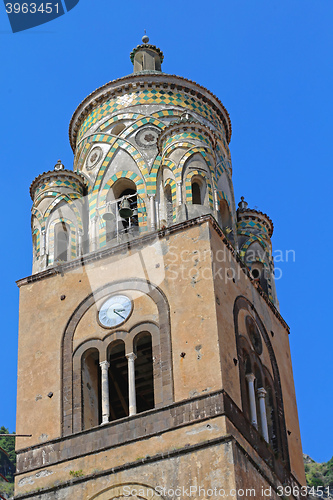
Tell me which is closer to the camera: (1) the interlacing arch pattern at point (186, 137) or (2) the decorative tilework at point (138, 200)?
(2) the decorative tilework at point (138, 200)

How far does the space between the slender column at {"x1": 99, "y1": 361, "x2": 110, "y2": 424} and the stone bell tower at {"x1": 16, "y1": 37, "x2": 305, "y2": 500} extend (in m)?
0.04

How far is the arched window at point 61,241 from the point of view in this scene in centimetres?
2792

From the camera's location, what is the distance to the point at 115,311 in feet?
85.8

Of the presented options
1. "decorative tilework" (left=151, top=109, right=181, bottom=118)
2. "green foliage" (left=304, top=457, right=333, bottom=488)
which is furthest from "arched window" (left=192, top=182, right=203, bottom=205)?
"green foliage" (left=304, top=457, right=333, bottom=488)

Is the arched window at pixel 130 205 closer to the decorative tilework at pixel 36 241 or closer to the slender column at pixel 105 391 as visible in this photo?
the decorative tilework at pixel 36 241

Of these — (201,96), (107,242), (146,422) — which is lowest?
(146,422)

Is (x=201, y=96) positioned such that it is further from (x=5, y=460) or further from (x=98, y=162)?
(x=5, y=460)

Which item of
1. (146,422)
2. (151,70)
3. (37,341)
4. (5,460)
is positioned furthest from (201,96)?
(5,460)

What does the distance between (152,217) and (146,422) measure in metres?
5.50

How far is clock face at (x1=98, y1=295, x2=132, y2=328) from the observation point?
85.2ft

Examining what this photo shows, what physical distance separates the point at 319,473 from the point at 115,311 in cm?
2189

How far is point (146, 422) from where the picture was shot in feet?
78.9

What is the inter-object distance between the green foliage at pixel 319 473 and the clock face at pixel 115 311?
1941cm
